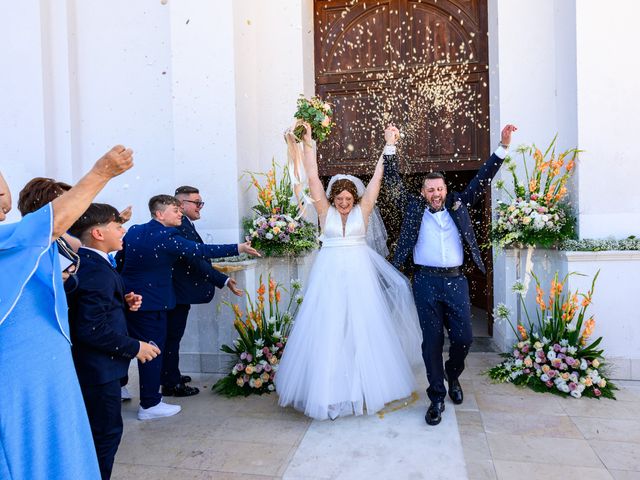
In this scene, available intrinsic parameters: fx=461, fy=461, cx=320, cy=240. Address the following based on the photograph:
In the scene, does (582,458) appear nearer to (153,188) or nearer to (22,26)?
(153,188)

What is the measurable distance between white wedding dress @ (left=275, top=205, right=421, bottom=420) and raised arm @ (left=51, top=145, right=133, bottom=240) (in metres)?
2.36

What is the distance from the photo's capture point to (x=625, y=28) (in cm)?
460

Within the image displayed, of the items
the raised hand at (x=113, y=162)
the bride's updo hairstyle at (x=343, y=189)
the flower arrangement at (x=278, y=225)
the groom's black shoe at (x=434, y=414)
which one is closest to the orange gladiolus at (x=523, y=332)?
the groom's black shoe at (x=434, y=414)

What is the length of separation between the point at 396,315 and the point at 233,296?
6.13 ft

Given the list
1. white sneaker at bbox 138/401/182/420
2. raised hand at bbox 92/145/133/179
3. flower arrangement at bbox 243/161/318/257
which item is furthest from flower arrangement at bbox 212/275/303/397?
raised hand at bbox 92/145/133/179

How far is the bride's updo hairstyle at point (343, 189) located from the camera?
160 inches

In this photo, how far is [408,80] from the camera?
19.1 ft

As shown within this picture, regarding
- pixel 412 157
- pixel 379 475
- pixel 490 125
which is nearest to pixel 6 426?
pixel 379 475

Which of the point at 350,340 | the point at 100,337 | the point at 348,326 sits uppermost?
the point at 100,337

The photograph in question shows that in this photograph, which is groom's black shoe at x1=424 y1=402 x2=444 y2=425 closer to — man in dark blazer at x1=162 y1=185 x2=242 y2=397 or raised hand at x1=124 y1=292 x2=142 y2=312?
man in dark blazer at x1=162 y1=185 x2=242 y2=397

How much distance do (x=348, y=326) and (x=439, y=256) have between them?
92 cm

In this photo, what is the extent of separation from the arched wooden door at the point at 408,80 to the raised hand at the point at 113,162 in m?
4.54

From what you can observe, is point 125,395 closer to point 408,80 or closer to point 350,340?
point 350,340

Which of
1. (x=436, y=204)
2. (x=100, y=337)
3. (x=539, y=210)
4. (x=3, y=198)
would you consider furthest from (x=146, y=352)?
(x=539, y=210)
